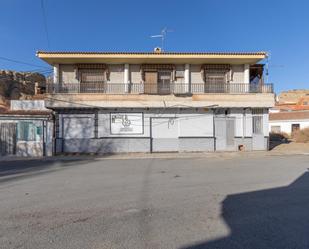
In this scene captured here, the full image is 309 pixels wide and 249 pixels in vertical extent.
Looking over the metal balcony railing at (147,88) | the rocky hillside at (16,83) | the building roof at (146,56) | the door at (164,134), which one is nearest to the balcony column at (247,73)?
the metal balcony railing at (147,88)

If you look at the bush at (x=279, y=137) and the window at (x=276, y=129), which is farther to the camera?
the window at (x=276, y=129)

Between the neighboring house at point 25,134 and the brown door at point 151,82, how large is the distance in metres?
7.52

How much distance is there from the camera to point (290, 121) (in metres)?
42.8

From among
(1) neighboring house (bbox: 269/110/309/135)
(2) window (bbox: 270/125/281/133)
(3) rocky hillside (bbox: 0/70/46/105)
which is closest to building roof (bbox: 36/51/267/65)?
(1) neighboring house (bbox: 269/110/309/135)

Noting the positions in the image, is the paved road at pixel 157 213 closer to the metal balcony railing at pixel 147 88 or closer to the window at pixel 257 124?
the window at pixel 257 124

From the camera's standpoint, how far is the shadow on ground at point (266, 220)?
13.2 feet

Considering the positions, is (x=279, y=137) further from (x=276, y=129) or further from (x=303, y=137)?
(x=276, y=129)

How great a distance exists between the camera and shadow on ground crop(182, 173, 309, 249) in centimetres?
402

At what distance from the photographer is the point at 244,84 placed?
67.9ft

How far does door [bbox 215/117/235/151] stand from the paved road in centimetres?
1075

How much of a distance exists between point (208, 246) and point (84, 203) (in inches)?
137

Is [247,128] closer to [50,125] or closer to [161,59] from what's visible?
[161,59]

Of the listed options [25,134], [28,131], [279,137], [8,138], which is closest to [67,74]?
[28,131]

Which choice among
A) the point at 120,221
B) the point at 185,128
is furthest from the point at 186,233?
the point at 185,128
